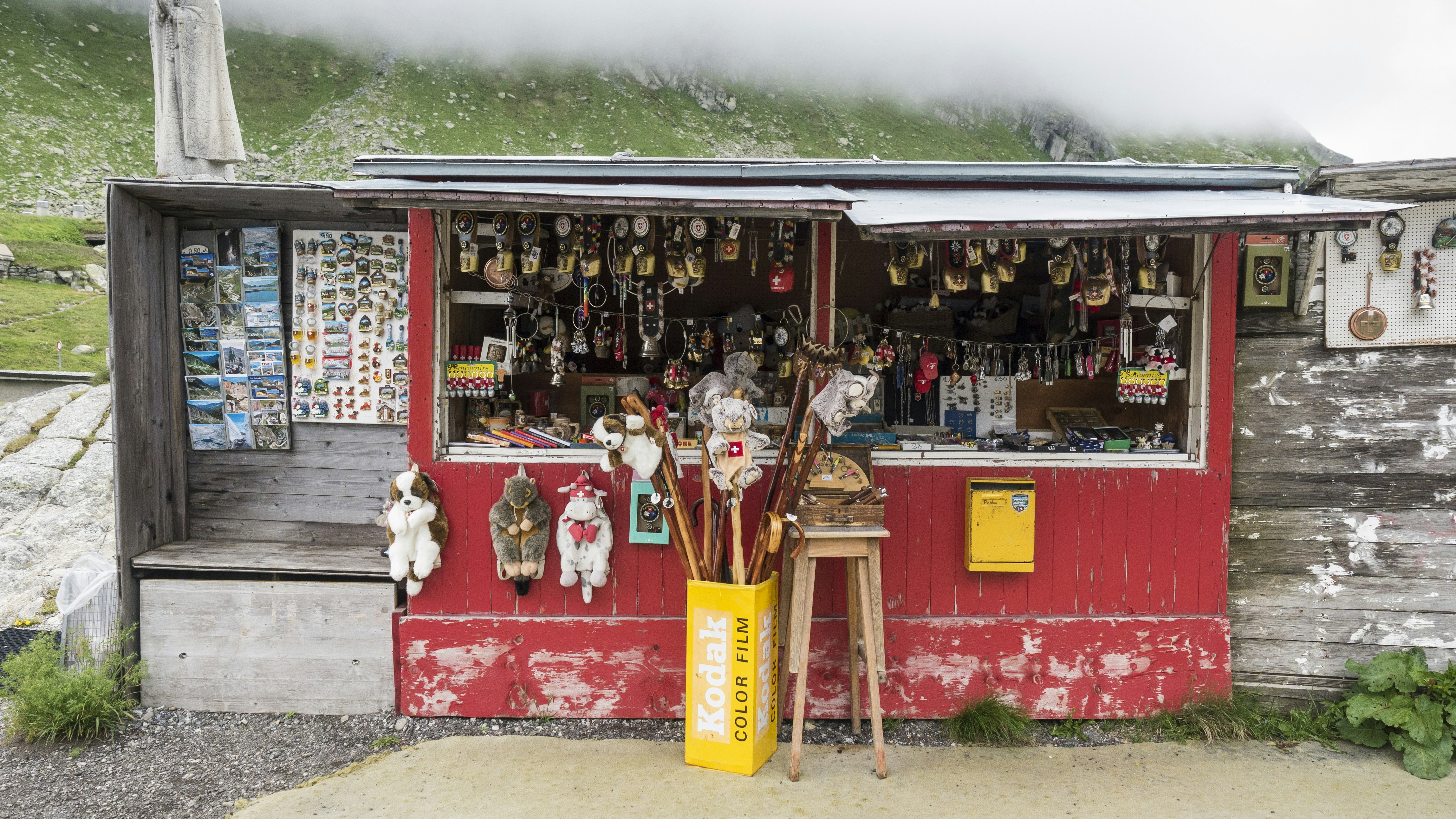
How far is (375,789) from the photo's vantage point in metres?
3.33

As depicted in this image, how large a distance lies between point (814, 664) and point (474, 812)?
1.73 m

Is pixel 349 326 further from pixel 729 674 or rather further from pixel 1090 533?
pixel 1090 533

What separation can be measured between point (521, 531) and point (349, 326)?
1.86 metres

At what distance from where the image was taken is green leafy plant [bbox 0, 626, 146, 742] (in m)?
3.74

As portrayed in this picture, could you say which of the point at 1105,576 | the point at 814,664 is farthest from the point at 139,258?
the point at 1105,576

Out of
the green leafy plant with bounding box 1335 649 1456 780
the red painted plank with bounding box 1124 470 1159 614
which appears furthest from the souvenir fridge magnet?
the green leafy plant with bounding box 1335 649 1456 780

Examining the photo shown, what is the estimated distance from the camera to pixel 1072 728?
387 cm

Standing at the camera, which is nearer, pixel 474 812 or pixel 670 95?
pixel 474 812

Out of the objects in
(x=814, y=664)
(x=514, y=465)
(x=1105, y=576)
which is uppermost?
(x=514, y=465)

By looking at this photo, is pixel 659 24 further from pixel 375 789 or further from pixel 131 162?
pixel 375 789

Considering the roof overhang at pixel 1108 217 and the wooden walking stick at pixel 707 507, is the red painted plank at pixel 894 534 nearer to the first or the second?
the wooden walking stick at pixel 707 507

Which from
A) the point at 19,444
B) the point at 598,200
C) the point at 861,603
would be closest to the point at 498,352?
the point at 598,200

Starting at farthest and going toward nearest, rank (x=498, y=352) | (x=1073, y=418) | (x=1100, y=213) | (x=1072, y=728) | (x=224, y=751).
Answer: (x=1073, y=418), (x=498, y=352), (x=1072, y=728), (x=224, y=751), (x=1100, y=213)

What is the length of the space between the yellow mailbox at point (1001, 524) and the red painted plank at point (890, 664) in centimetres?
33
